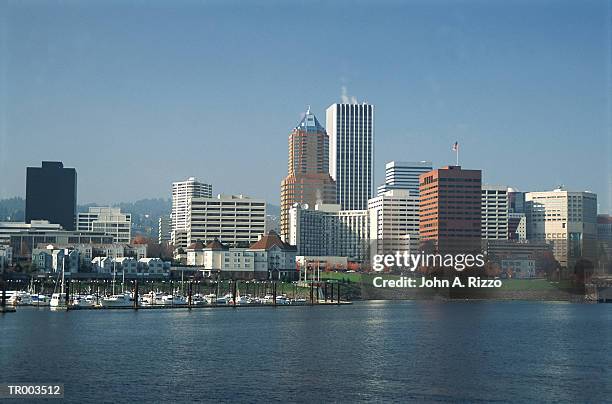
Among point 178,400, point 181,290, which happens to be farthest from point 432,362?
point 181,290

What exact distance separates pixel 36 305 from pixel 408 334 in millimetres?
65269

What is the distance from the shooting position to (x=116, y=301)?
14750 cm

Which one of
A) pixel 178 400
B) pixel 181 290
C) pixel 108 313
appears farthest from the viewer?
pixel 181 290

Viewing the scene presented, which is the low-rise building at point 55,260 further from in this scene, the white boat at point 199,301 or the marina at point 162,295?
the white boat at point 199,301

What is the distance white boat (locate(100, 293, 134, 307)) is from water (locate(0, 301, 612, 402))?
18.2 m

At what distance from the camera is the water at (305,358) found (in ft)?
204

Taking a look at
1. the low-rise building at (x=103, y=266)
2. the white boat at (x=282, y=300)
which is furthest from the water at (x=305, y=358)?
the low-rise building at (x=103, y=266)

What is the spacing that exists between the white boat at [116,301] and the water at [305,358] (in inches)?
715

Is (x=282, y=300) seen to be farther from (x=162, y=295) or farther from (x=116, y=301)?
(x=116, y=301)

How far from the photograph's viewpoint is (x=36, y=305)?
146m

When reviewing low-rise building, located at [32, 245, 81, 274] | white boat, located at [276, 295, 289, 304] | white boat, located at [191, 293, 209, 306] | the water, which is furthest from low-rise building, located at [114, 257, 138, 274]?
the water

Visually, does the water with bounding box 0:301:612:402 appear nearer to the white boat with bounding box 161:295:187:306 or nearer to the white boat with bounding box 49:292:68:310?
the white boat with bounding box 49:292:68:310

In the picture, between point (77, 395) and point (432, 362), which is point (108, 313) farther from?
point (77, 395)

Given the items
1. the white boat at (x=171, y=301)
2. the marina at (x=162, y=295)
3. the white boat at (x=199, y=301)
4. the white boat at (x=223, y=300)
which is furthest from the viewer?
the white boat at (x=223, y=300)
